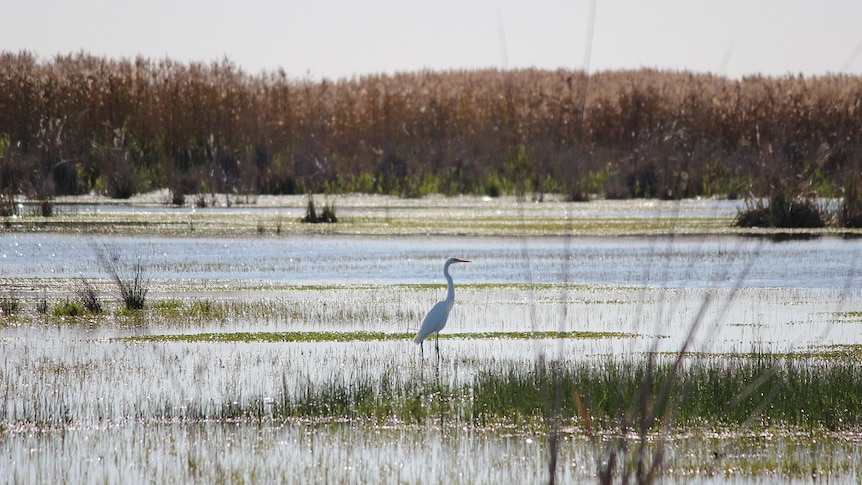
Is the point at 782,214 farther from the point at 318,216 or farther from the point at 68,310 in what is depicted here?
the point at 68,310

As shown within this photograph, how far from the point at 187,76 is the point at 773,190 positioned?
17185mm

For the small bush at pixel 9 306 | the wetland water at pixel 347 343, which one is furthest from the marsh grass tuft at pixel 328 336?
the small bush at pixel 9 306

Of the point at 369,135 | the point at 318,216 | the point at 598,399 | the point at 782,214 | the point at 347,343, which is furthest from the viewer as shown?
the point at 369,135

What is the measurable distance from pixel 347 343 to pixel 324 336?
0.42 m

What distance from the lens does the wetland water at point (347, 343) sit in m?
8.11

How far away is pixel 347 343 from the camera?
41.7 feet

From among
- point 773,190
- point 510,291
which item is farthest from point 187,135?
point 510,291

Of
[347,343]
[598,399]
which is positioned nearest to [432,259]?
[347,343]

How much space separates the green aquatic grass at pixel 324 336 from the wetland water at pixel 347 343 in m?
0.24

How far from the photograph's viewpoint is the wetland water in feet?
26.6

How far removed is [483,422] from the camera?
29.7ft

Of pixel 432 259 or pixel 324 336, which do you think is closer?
pixel 324 336

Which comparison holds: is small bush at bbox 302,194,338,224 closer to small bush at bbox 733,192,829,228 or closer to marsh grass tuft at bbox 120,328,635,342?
small bush at bbox 733,192,829,228

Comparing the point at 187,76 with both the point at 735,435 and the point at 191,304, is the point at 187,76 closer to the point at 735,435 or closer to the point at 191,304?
the point at 191,304
